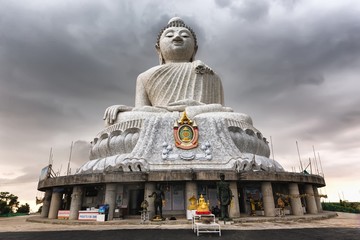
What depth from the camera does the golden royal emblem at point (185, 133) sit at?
599 inches

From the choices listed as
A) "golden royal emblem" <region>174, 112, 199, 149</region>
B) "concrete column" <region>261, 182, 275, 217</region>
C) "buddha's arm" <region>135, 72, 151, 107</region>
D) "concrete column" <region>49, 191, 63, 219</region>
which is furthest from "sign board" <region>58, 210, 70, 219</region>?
"buddha's arm" <region>135, 72, 151, 107</region>

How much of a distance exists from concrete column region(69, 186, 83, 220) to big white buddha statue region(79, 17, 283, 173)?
5.72 ft

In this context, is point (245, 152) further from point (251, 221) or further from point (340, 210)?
point (340, 210)

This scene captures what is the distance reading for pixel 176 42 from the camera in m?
24.2

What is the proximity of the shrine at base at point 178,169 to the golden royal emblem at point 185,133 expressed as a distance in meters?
0.05

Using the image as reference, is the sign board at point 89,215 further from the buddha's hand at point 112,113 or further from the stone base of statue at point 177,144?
the buddha's hand at point 112,113

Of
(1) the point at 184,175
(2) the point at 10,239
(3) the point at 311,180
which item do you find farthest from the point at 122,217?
(3) the point at 311,180

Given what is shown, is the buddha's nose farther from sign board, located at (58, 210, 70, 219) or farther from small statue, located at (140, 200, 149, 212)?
sign board, located at (58, 210, 70, 219)

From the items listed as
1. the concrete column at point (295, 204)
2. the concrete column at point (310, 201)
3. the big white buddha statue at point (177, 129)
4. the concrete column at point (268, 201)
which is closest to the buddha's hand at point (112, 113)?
the big white buddha statue at point (177, 129)

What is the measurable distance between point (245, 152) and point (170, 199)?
21.3ft

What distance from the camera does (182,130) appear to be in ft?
51.2

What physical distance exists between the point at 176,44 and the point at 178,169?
14570 millimetres

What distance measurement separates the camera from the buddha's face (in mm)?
24172

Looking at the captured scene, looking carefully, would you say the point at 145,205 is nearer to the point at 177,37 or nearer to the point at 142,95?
the point at 142,95
